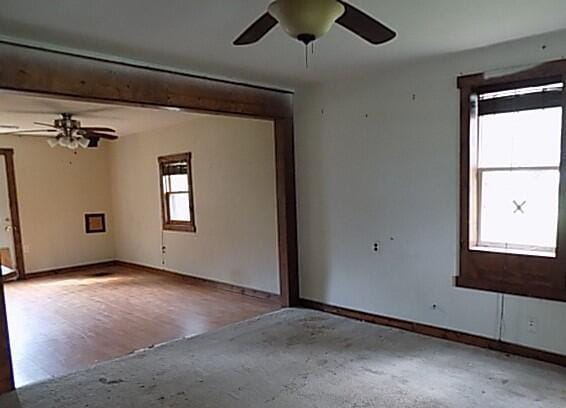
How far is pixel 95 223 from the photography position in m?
8.16

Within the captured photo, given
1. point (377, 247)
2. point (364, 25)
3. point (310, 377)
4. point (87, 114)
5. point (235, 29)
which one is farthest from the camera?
point (87, 114)

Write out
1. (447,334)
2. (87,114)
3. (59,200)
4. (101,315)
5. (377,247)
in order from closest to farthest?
(447,334) → (377,247) → (101,315) → (87,114) → (59,200)

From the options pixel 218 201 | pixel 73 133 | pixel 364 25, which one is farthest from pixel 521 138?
pixel 73 133

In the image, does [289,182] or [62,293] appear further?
[62,293]

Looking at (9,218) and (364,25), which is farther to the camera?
(9,218)

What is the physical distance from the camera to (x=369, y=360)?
3.48 meters

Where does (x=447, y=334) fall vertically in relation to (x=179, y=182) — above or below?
below

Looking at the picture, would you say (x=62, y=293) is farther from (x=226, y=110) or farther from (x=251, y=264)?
(x=226, y=110)

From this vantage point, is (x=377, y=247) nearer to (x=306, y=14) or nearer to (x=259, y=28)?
(x=259, y=28)

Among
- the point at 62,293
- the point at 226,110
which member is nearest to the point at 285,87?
the point at 226,110

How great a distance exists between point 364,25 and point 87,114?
4.56 metres

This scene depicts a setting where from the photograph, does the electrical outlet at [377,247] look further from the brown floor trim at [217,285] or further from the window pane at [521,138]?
the brown floor trim at [217,285]

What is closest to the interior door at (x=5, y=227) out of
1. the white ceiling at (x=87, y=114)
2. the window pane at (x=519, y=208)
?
the white ceiling at (x=87, y=114)

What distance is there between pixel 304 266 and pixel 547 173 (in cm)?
259
